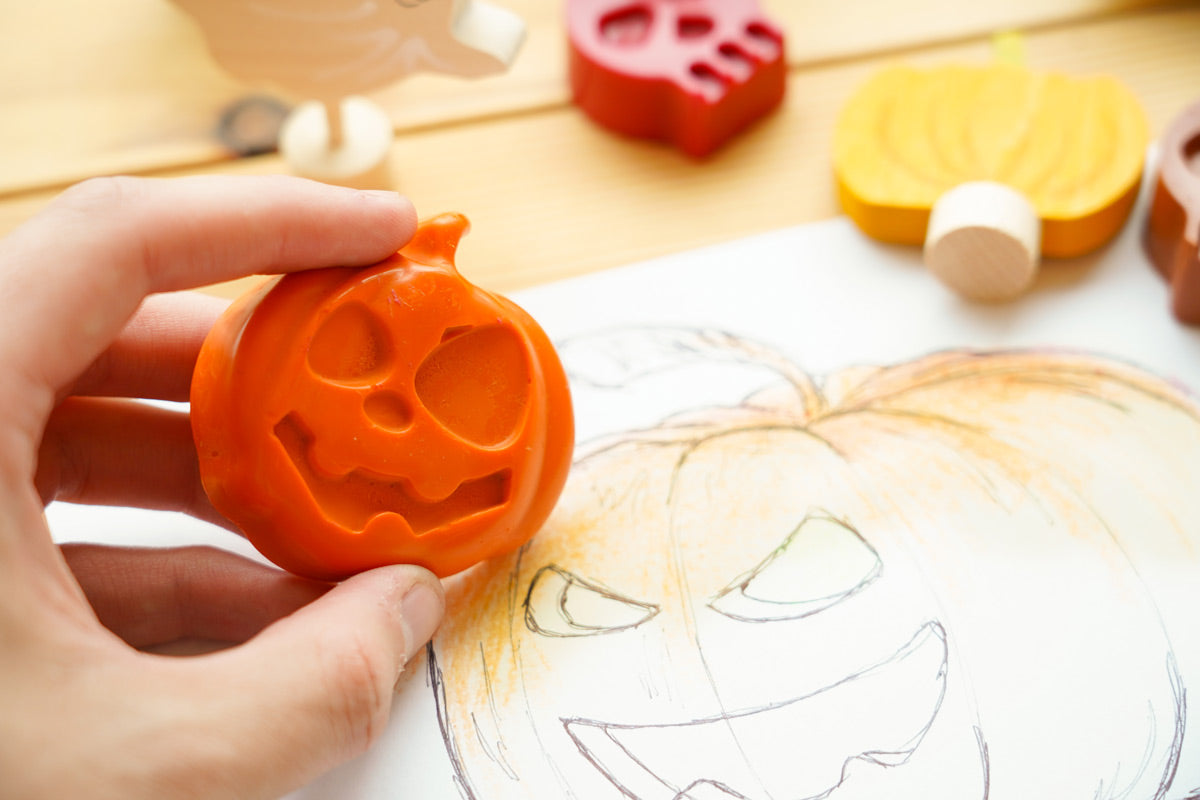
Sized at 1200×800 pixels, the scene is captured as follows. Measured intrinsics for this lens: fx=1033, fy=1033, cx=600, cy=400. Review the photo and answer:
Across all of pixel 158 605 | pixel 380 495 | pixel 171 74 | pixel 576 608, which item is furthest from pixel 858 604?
pixel 171 74

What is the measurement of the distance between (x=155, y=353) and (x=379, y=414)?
16 centimetres

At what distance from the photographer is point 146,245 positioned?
42 cm

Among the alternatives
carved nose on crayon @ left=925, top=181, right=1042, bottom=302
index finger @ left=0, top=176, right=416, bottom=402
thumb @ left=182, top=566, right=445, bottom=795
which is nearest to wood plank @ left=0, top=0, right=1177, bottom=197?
carved nose on crayon @ left=925, top=181, right=1042, bottom=302

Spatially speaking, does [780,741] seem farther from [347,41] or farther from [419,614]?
[347,41]

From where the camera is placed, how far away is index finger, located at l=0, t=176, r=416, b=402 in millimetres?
399

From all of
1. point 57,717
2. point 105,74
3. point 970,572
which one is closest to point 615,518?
point 970,572

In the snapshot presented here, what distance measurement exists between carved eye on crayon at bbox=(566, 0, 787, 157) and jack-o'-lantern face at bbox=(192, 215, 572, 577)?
287 mm

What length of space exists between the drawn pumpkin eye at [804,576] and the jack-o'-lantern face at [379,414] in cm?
13

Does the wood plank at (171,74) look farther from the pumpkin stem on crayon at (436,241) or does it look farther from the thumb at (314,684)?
the thumb at (314,684)

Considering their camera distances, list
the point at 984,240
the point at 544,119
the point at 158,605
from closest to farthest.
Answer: the point at 158,605
the point at 984,240
the point at 544,119

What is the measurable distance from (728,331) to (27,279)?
15.5 inches

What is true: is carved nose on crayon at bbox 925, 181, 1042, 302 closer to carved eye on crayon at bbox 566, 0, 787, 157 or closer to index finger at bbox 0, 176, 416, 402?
carved eye on crayon at bbox 566, 0, 787, 157

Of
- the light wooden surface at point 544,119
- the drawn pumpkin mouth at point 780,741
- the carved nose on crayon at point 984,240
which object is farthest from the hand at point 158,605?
the carved nose on crayon at point 984,240

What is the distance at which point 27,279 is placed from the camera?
0.40 metres
